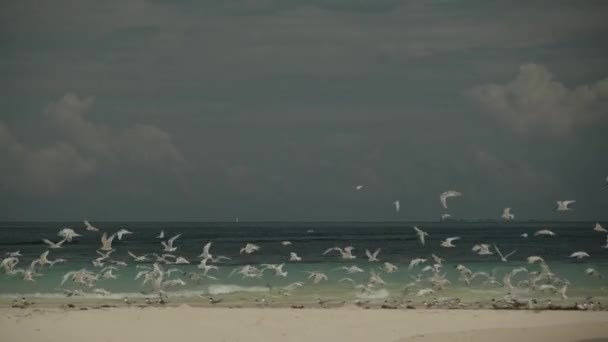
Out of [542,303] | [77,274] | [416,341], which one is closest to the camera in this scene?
[416,341]

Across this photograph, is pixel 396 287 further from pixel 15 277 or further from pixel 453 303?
pixel 15 277

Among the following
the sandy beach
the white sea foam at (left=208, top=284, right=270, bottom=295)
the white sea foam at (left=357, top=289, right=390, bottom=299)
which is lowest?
the sandy beach

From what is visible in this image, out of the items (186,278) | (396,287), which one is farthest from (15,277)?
(396,287)

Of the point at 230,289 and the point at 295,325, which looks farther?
the point at 230,289

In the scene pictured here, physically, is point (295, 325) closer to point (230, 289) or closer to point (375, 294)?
point (375, 294)

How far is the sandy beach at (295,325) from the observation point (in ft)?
60.8

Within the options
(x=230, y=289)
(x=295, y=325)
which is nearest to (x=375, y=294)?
(x=230, y=289)

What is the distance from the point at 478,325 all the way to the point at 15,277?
65.6 ft

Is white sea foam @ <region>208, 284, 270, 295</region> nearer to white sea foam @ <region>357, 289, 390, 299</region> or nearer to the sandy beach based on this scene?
white sea foam @ <region>357, 289, 390, 299</region>

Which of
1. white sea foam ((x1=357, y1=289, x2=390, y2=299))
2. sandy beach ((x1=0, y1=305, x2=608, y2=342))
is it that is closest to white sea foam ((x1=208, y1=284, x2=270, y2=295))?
white sea foam ((x1=357, y1=289, x2=390, y2=299))

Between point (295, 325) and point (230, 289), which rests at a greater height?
point (230, 289)

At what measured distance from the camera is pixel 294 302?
85.1 feet

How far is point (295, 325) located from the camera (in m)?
19.8

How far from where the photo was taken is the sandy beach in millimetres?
18547
